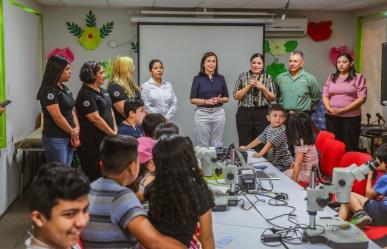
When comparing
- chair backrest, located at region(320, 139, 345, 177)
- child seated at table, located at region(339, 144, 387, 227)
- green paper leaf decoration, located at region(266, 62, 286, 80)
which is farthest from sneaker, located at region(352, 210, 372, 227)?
green paper leaf decoration, located at region(266, 62, 286, 80)

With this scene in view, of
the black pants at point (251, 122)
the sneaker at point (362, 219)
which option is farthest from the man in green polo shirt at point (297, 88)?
the sneaker at point (362, 219)

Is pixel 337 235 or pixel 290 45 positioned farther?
pixel 290 45

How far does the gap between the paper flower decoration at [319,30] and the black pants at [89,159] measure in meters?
4.39

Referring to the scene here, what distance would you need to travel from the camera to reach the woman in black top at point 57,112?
3605 mm

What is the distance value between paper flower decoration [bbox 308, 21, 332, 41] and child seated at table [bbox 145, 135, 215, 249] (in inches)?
225

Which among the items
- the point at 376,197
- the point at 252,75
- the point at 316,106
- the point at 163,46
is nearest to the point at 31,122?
the point at 163,46

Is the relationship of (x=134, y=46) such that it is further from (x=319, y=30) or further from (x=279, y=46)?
(x=319, y=30)

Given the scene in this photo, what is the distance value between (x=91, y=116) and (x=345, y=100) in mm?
2722

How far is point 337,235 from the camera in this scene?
2.09 m

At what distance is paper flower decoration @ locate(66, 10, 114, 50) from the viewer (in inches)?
259

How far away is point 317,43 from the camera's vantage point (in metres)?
7.15

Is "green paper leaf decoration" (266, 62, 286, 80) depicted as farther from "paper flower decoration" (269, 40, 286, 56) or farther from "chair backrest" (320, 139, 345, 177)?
"chair backrest" (320, 139, 345, 177)

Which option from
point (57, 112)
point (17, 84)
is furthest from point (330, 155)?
point (17, 84)

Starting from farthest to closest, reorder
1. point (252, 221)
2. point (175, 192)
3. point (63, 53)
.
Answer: point (63, 53), point (252, 221), point (175, 192)
